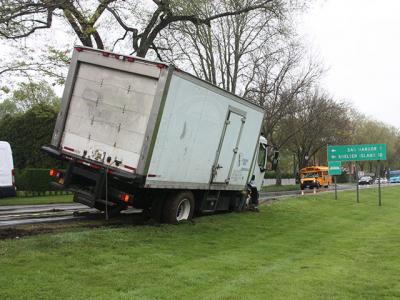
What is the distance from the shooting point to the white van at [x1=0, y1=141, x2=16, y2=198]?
17922 mm

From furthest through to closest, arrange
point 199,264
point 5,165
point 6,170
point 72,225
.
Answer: point 6,170 → point 5,165 → point 72,225 → point 199,264

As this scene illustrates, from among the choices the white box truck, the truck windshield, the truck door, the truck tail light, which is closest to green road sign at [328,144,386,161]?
the truck windshield

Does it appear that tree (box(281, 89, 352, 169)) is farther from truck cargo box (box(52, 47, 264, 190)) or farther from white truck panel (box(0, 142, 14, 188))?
truck cargo box (box(52, 47, 264, 190))

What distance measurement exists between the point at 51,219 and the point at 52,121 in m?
22.5

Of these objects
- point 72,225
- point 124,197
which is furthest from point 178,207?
point 72,225

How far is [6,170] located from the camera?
18.1 meters

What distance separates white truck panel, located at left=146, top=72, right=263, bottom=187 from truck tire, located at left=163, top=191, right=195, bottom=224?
1.45 ft

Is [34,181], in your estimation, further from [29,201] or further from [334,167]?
[334,167]

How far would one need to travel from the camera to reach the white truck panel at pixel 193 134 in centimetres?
1095

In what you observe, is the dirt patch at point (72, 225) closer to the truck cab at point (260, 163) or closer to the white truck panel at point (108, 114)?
the white truck panel at point (108, 114)

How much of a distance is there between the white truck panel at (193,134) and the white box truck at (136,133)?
0.02 m

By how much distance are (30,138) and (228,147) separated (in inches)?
920

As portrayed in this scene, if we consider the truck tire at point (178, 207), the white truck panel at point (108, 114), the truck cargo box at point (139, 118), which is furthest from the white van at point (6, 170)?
the truck tire at point (178, 207)

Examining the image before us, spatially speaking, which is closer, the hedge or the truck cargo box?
the truck cargo box
